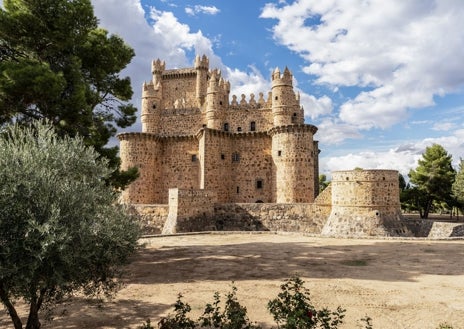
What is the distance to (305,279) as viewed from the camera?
9.86 m

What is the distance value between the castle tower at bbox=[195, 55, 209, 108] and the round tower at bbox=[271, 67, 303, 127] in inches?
412

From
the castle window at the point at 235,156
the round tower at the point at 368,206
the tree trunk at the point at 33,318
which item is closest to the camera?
the tree trunk at the point at 33,318

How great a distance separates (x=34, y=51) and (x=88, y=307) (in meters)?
10.3

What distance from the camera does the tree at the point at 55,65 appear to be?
1023cm

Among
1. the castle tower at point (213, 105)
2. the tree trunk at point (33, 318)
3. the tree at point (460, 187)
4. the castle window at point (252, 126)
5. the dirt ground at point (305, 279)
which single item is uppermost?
the castle tower at point (213, 105)

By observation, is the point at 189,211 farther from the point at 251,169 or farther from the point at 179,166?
the point at 179,166

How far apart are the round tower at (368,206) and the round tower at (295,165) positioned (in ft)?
17.1

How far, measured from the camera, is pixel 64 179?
6.12 meters

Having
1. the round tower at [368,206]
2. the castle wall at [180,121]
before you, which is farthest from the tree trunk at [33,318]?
the castle wall at [180,121]

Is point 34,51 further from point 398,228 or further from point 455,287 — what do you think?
point 398,228

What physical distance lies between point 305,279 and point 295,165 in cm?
1974

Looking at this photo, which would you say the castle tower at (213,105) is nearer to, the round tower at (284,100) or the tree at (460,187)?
the round tower at (284,100)

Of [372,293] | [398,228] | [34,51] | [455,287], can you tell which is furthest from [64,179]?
[398,228]

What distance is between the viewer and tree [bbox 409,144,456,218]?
111ft
